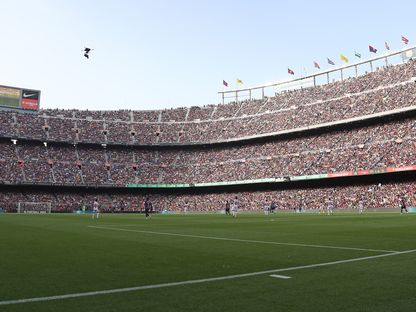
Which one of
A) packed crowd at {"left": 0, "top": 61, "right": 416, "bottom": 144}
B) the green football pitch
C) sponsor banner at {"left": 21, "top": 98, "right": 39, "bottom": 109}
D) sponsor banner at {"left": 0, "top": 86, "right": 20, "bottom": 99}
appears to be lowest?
the green football pitch

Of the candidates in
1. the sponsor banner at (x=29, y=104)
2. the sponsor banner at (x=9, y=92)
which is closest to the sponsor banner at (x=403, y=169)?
the sponsor banner at (x=29, y=104)

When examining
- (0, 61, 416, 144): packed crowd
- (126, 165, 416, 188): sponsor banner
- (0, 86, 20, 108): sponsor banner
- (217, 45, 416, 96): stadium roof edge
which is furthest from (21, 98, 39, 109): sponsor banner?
(217, 45, 416, 96): stadium roof edge

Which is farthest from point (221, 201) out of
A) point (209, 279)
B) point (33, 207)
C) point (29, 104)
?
point (209, 279)

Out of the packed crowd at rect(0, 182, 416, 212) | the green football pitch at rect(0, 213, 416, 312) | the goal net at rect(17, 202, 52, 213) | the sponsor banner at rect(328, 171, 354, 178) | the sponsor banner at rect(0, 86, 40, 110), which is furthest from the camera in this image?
the sponsor banner at rect(0, 86, 40, 110)

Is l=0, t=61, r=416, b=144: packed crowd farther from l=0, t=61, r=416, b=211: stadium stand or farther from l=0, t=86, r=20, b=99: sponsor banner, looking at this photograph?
l=0, t=86, r=20, b=99: sponsor banner

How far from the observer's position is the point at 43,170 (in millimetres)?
74500

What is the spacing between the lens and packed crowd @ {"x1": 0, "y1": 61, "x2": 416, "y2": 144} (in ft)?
205

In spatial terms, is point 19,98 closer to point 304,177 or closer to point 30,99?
Result: point 30,99

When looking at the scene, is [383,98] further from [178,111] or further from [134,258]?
[134,258]

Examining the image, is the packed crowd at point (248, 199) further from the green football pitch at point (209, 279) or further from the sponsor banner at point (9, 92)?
the green football pitch at point (209, 279)

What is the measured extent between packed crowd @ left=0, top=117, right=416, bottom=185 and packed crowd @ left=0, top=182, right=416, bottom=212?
305 centimetres

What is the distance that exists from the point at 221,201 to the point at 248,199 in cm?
563

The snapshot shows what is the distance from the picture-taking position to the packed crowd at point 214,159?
56.5 meters

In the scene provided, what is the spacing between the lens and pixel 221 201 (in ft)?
243
